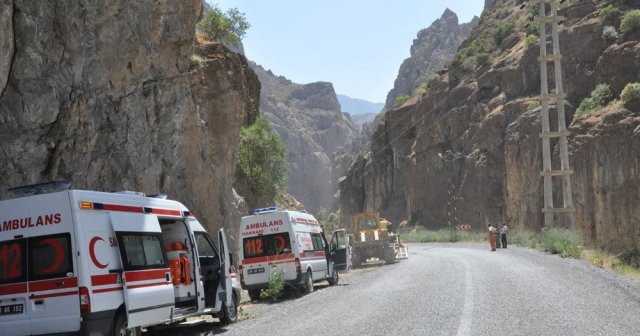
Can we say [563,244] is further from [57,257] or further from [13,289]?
[13,289]

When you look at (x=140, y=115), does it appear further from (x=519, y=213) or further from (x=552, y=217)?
(x=519, y=213)

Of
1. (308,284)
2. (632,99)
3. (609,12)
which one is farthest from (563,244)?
(609,12)

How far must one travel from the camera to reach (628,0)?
58812mm

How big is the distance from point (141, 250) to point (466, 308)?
6.25 m

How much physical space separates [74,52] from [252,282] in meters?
8.40

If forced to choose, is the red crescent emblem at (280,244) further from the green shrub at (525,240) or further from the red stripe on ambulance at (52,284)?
the green shrub at (525,240)

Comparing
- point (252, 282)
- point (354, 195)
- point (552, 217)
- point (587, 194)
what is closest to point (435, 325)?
point (252, 282)

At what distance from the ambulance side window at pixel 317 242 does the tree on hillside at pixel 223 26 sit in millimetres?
18955

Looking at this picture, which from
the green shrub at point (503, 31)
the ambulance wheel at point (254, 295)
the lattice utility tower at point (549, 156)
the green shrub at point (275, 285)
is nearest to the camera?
the green shrub at point (275, 285)

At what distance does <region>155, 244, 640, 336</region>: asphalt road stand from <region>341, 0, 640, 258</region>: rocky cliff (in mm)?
11196

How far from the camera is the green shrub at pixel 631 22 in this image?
174ft

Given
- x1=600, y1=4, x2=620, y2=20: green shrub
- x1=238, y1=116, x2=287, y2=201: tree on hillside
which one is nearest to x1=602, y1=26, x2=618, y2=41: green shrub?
x1=600, y1=4, x2=620, y2=20: green shrub

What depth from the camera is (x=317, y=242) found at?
2225 centimetres

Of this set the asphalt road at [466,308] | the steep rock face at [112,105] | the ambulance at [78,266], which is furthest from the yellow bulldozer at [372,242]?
the ambulance at [78,266]
